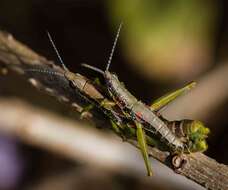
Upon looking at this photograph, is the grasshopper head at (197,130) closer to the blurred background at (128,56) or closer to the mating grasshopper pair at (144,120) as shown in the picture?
the mating grasshopper pair at (144,120)

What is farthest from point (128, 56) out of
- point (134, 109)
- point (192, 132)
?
point (192, 132)

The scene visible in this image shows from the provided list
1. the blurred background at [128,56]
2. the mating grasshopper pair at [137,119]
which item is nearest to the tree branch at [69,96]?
the mating grasshopper pair at [137,119]

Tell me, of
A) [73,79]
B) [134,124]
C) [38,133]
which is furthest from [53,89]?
[38,133]

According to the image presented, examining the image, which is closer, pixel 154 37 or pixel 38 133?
pixel 38 133

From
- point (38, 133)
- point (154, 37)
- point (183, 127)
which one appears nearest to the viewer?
point (183, 127)

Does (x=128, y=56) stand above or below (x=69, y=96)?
above

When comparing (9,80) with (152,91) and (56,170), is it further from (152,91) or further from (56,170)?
(152,91)

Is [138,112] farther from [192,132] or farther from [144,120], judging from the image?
[192,132]
